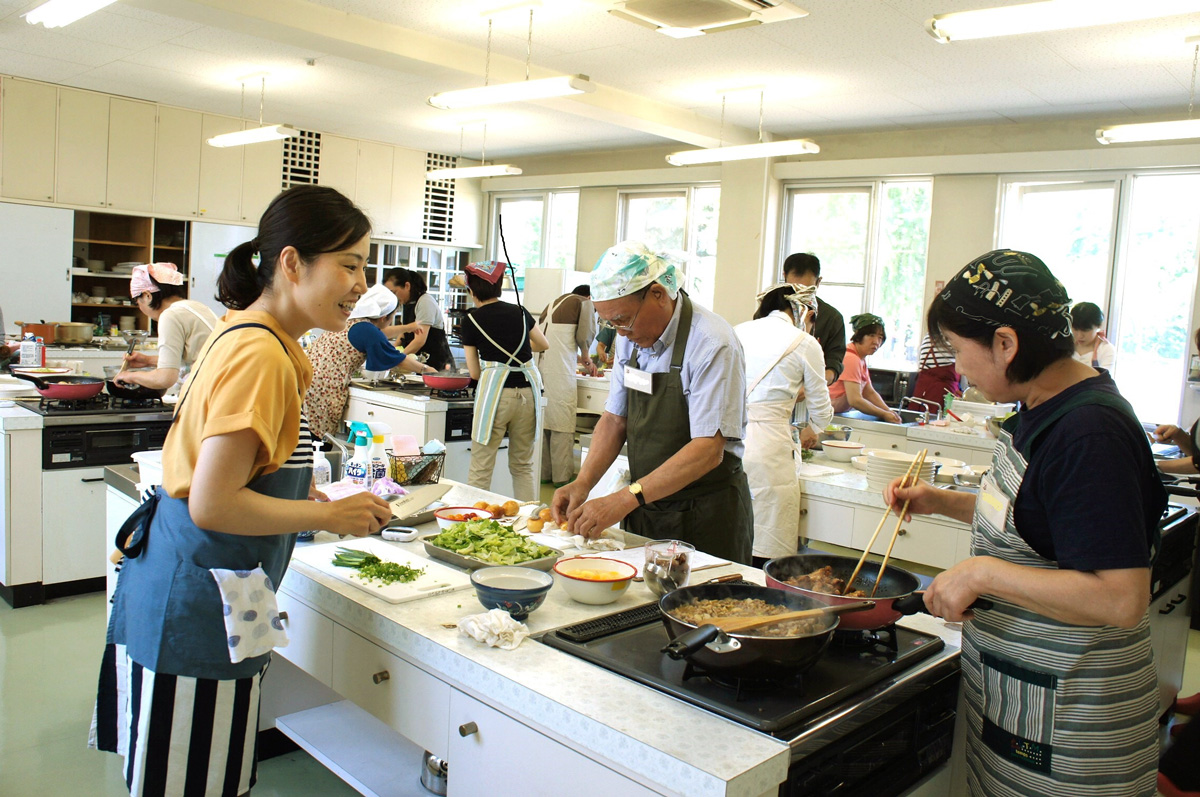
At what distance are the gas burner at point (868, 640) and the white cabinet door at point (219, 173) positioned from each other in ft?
31.6

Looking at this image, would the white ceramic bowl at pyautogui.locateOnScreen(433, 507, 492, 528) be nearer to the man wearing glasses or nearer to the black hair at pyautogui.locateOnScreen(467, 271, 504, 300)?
the man wearing glasses

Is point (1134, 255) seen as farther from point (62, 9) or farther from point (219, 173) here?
point (219, 173)

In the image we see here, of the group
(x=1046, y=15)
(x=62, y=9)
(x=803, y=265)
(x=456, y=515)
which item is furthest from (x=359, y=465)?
(x=62, y=9)

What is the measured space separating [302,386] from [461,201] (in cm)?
1080

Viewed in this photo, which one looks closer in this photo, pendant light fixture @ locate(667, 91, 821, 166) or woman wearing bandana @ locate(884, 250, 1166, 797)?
woman wearing bandana @ locate(884, 250, 1166, 797)

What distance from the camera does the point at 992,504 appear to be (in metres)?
1.59

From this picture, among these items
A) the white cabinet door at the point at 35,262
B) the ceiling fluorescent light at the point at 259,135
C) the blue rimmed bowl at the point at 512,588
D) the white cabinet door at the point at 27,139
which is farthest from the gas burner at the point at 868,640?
the white cabinet door at the point at 27,139

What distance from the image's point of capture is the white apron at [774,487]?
388 cm

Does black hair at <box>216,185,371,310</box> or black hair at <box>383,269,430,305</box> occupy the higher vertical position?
black hair at <box>383,269,430,305</box>

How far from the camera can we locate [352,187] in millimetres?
10773

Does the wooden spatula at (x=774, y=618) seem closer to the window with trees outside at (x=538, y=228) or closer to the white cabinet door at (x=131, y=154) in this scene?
the white cabinet door at (x=131, y=154)

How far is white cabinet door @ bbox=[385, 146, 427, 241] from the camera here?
36.6ft

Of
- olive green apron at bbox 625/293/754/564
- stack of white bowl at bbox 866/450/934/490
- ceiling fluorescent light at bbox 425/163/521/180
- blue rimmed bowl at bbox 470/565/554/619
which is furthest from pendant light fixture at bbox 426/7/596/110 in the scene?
blue rimmed bowl at bbox 470/565/554/619

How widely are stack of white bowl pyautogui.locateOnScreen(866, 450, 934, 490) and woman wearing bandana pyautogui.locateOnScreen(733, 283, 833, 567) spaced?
375 millimetres
